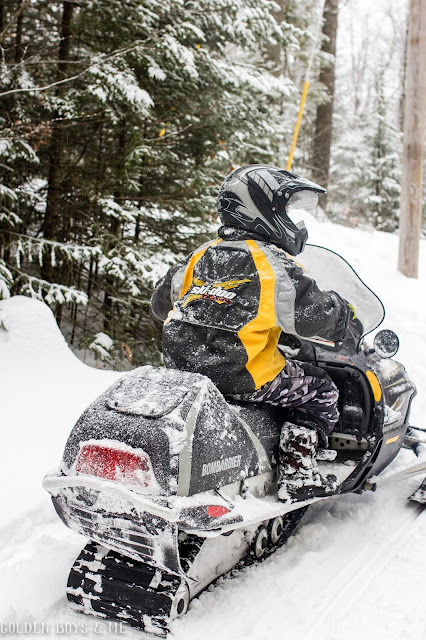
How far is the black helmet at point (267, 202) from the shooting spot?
2.88m

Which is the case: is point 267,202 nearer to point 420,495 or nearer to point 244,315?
point 244,315

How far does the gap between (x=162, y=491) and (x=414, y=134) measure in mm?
7391

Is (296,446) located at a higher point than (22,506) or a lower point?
higher

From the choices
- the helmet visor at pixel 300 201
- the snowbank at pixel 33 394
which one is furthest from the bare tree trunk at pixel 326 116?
the helmet visor at pixel 300 201

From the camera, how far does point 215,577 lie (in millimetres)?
2689

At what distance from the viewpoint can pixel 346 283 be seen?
3.29 meters

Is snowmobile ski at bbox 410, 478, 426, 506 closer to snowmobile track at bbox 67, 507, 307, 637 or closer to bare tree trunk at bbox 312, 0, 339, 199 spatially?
snowmobile track at bbox 67, 507, 307, 637

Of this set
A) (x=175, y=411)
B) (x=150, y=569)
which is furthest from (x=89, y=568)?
(x=175, y=411)

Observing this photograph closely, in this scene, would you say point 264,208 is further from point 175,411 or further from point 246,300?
point 175,411

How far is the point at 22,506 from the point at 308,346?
5.98 feet

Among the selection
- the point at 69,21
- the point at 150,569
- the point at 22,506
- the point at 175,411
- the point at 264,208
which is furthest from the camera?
the point at 69,21

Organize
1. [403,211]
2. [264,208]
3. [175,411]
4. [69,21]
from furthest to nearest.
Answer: [403,211] < [69,21] < [264,208] < [175,411]

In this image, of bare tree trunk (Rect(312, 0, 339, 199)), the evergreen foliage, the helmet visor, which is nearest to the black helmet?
the helmet visor

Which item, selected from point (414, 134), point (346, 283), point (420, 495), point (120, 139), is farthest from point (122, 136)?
point (420, 495)
